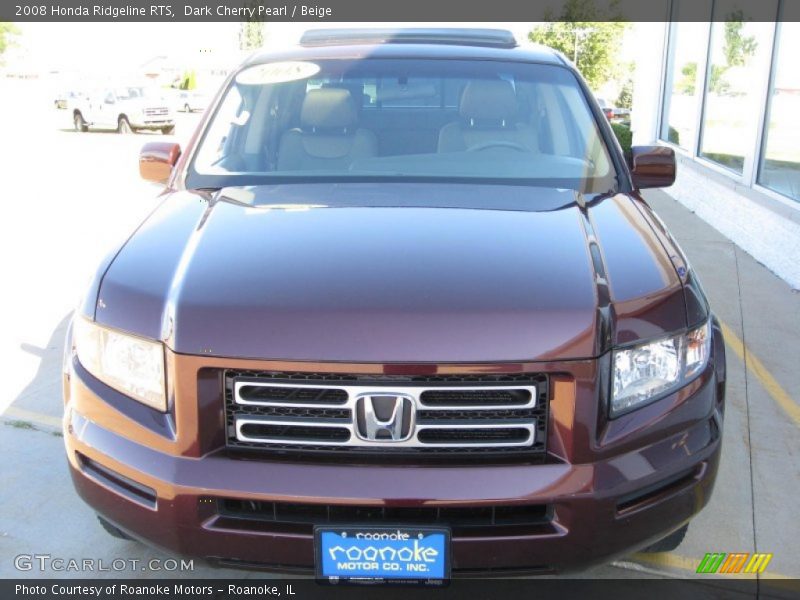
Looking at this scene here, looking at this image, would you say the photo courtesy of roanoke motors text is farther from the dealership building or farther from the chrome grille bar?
the dealership building

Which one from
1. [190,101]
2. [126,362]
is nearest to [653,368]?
[126,362]

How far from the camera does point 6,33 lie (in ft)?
213

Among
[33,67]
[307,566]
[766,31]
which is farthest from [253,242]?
[33,67]

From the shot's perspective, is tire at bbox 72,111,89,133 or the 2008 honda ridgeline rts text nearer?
the 2008 honda ridgeline rts text

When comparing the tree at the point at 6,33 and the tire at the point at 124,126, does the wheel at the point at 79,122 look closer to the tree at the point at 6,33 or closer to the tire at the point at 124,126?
the tire at the point at 124,126

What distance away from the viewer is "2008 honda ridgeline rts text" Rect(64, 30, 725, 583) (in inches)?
86.6

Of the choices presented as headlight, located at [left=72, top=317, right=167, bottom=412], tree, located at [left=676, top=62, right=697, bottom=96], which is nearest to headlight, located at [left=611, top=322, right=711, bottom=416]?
headlight, located at [left=72, top=317, right=167, bottom=412]

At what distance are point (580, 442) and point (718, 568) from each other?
122cm

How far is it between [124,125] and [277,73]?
25468 mm

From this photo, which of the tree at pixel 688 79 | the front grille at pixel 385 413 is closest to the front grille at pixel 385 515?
the front grille at pixel 385 413

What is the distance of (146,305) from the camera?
7.77 ft

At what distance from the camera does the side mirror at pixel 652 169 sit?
12.2 feet

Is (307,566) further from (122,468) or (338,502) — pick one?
(122,468)

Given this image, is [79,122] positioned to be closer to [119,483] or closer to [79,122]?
[79,122]
